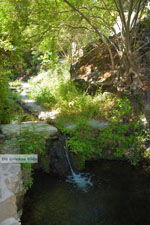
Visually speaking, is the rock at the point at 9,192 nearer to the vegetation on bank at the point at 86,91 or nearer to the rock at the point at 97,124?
the vegetation on bank at the point at 86,91

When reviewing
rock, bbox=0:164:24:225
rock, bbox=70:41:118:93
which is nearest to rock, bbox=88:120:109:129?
rock, bbox=70:41:118:93

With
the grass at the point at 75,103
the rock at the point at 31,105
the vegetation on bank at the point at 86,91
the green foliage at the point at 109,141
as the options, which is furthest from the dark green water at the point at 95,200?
the rock at the point at 31,105

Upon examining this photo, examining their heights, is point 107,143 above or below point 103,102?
below

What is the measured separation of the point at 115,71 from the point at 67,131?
142 inches

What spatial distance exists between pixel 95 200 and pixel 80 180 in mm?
961

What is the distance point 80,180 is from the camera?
20.3ft

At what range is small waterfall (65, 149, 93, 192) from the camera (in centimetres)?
588

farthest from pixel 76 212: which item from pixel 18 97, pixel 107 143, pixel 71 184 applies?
pixel 18 97

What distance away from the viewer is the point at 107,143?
698cm

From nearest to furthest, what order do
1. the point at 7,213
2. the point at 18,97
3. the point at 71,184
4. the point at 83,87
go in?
1. the point at 7,213
2. the point at 71,184
3. the point at 83,87
4. the point at 18,97

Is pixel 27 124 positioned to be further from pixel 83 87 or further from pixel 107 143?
pixel 83 87

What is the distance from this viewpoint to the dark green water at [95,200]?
15.5ft

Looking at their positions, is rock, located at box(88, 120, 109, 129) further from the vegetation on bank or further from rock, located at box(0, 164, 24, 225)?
rock, located at box(0, 164, 24, 225)

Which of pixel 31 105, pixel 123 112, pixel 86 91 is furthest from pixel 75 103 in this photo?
pixel 31 105
